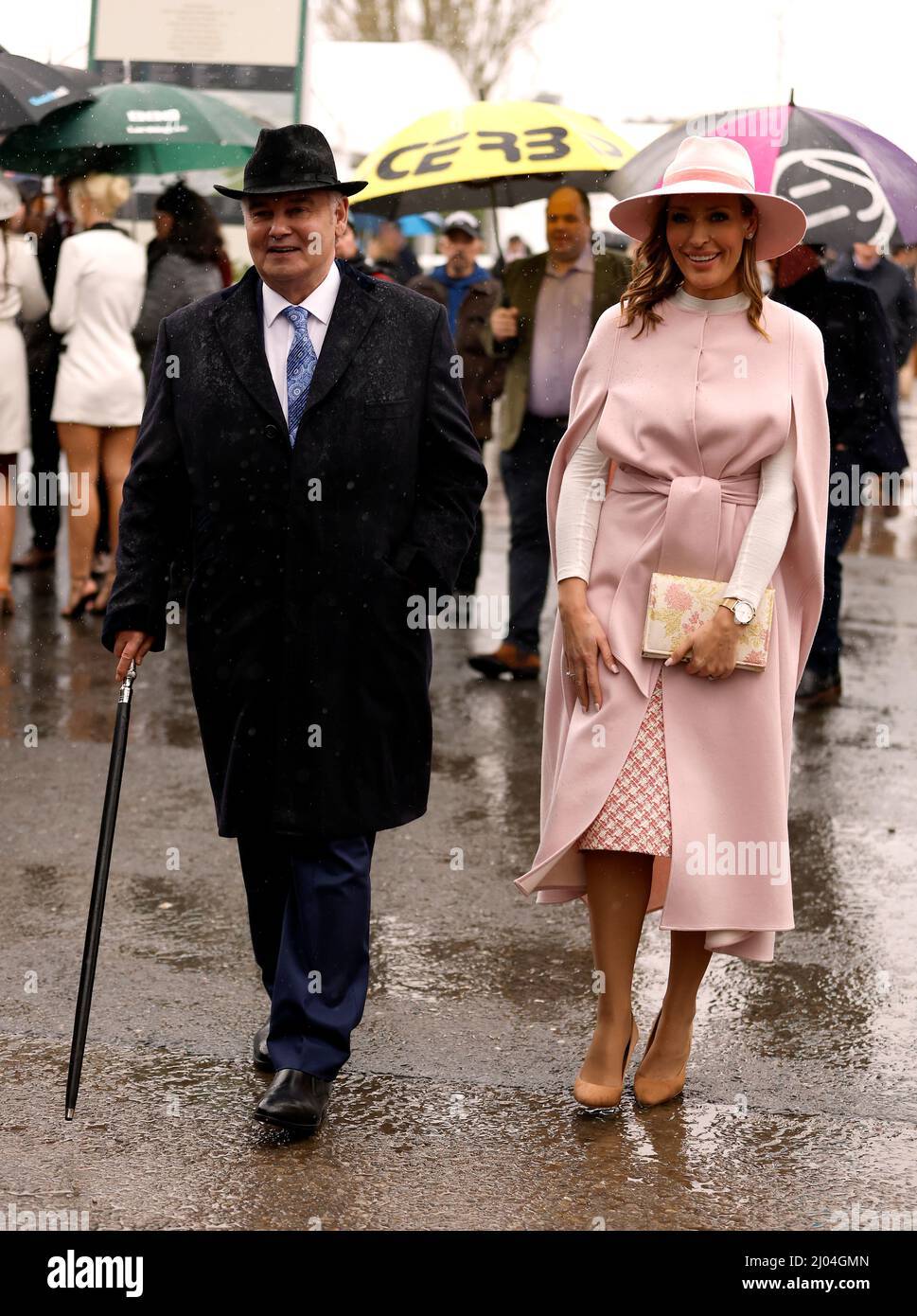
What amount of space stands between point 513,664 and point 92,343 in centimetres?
279

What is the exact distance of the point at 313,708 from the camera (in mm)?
4102

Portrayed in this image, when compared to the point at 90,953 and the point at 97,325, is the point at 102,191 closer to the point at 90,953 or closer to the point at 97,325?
the point at 97,325

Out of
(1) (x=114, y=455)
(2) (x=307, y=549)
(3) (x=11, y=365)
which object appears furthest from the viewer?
(1) (x=114, y=455)

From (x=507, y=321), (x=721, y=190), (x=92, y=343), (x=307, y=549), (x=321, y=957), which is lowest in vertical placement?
(x=321, y=957)

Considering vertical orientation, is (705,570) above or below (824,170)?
below

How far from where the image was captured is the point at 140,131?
10.4 metres

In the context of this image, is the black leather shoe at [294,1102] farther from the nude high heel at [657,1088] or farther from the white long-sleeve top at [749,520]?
the white long-sleeve top at [749,520]

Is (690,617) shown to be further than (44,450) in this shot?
No

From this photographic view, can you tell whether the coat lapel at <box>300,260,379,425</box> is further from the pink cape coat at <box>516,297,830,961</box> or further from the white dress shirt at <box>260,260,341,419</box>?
the pink cape coat at <box>516,297,830,961</box>

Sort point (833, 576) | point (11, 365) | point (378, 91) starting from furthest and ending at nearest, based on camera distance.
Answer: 1. point (378, 91)
2. point (11, 365)
3. point (833, 576)

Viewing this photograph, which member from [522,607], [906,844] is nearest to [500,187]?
[522,607]

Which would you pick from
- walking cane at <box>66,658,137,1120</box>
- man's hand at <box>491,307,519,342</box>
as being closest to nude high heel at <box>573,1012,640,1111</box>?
walking cane at <box>66,658,137,1120</box>

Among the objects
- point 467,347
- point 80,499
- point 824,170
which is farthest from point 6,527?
point 824,170

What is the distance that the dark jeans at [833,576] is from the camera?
27.5 ft
